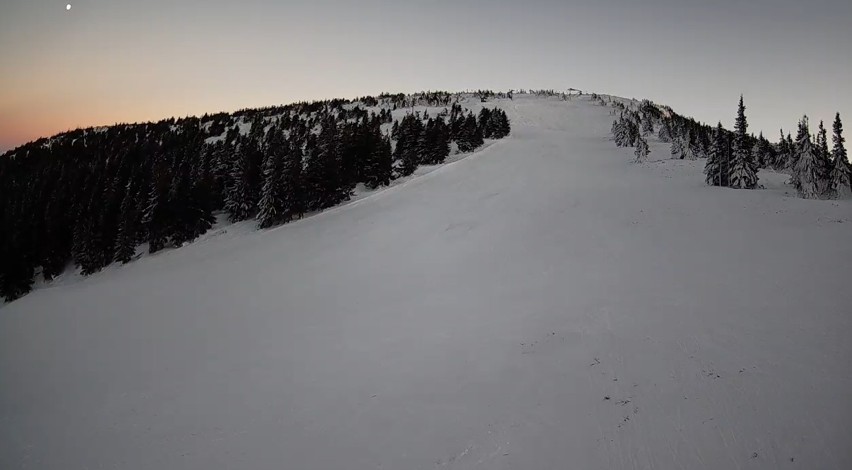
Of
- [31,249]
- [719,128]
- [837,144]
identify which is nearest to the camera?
[837,144]

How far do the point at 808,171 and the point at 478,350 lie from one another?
1466 inches

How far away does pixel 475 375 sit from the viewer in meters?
14.5

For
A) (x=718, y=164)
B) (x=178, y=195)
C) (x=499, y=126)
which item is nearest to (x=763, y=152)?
(x=718, y=164)

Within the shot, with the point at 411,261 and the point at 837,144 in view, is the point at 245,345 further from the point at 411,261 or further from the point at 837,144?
the point at 837,144

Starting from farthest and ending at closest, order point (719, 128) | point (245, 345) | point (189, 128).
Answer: point (189, 128) < point (719, 128) < point (245, 345)

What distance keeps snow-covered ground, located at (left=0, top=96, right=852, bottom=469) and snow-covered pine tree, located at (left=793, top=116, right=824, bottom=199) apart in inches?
164

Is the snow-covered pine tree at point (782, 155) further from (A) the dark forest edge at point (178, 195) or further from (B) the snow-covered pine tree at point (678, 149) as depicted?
(A) the dark forest edge at point (178, 195)

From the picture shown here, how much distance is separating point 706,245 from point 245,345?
2662 cm

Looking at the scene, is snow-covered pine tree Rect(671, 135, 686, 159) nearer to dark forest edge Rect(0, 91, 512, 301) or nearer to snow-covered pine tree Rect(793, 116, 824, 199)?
snow-covered pine tree Rect(793, 116, 824, 199)

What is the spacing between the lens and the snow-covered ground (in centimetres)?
1066

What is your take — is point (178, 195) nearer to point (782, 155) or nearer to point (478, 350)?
point (478, 350)

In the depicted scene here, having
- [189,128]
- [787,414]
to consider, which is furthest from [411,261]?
[189,128]

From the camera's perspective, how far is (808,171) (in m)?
34.5

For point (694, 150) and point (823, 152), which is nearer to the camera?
point (823, 152)
